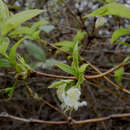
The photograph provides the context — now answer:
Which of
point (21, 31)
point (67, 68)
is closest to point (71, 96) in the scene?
point (67, 68)

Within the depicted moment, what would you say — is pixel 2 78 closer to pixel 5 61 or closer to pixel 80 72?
pixel 5 61

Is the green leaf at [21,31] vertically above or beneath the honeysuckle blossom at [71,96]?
above

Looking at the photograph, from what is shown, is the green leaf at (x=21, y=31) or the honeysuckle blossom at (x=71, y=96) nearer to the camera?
the honeysuckle blossom at (x=71, y=96)

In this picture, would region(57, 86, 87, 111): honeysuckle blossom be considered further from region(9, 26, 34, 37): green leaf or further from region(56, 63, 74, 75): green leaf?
region(9, 26, 34, 37): green leaf

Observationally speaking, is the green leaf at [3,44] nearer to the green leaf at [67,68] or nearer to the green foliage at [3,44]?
the green foliage at [3,44]

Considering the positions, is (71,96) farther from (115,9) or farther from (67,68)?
(115,9)

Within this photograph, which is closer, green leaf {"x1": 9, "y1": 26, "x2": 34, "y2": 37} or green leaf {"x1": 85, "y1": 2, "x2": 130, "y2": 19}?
green leaf {"x1": 85, "y1": 2, "x2": 130, "y2": 19}

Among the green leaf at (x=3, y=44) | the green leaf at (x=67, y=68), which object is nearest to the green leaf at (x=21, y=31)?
the green leaf at (x=3, y=44)

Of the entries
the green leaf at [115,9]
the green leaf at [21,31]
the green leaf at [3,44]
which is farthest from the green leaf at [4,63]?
the green leaf at [115,9]

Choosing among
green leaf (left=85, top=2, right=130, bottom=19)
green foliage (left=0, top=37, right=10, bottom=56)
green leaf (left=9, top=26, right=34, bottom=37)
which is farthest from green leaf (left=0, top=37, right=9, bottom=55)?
green leaf (left=85, top=2, right=130, bottom=19)

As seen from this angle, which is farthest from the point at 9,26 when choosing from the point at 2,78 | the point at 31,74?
the point at 2,78

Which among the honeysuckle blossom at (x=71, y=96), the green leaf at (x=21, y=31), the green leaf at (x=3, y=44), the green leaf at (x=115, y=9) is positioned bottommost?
the honeysuckle blossom at (x=71, y=96)
